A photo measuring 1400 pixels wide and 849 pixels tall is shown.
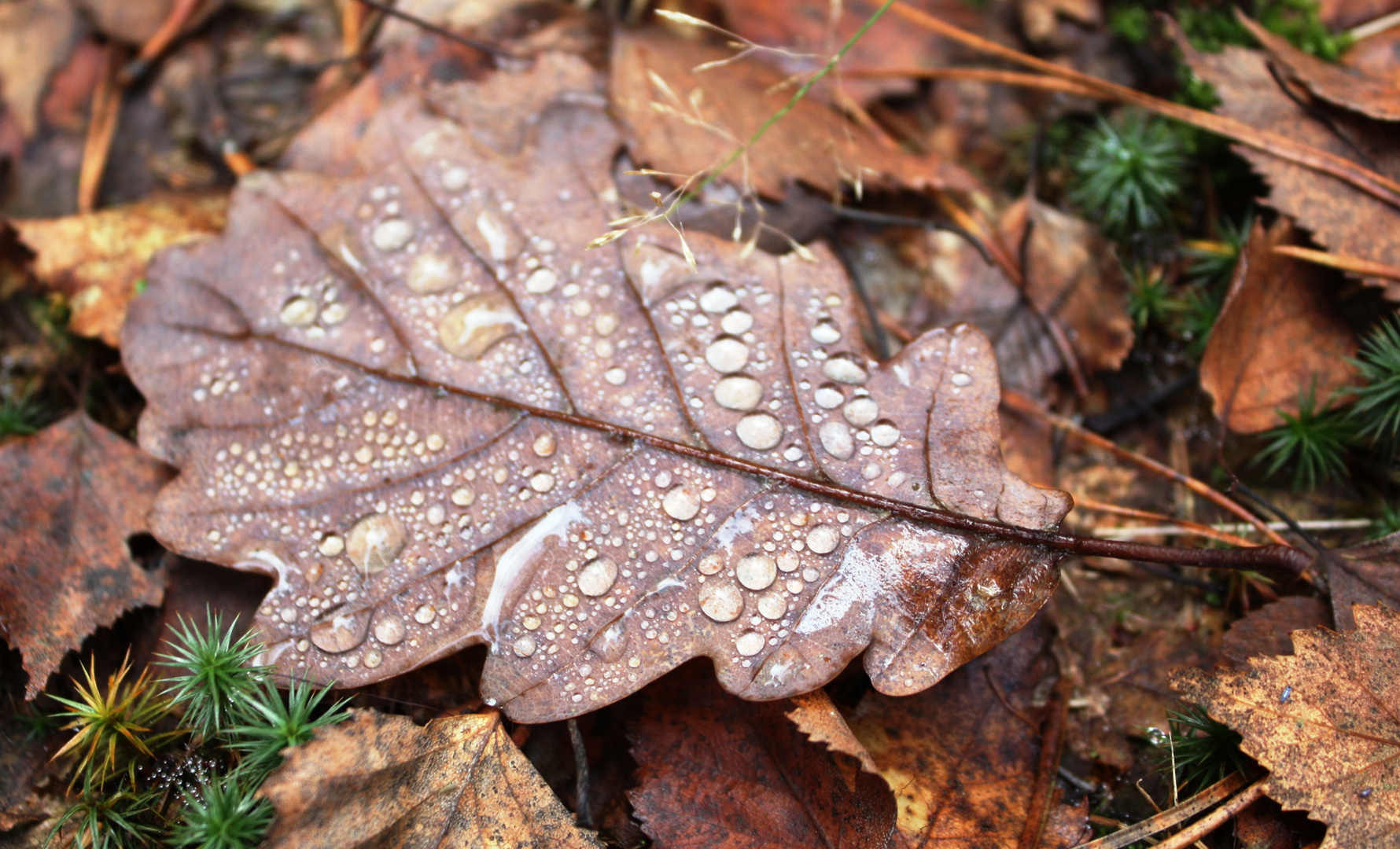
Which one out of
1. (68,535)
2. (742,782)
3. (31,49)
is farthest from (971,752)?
(31,49)

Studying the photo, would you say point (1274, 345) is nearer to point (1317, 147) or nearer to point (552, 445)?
point (1317, 147)

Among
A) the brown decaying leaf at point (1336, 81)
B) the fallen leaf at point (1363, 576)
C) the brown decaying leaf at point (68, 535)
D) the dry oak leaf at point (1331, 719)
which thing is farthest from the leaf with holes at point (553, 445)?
the brown decaying leaf at point (1336, 81)

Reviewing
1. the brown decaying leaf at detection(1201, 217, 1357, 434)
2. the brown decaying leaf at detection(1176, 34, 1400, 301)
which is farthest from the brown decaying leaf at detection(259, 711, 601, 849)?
the brown decaying leaf at detection(1176, 34, 1400, 301)

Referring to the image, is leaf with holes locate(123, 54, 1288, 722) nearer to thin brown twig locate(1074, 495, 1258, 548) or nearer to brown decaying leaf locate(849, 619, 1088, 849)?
brown decaying leaf locate(849, 619, 1088, 849)

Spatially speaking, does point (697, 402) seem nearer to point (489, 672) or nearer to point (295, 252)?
point (489, 672)

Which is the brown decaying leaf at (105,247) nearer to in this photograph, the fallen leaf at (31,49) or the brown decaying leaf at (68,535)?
the brown decaying leaf at (68,535)
